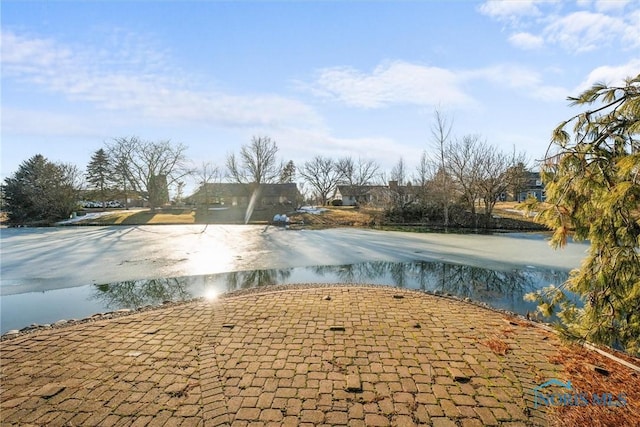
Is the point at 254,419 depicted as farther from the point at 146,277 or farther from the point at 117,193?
the point at 117,193

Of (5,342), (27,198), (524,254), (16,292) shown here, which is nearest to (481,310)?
(5,342)

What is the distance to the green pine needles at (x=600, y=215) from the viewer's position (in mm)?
2666

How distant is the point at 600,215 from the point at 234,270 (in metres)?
8.55

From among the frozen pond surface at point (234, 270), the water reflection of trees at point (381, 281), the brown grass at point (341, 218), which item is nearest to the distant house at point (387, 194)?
the brown grass at point (341, 218)

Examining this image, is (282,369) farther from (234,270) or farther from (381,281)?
(234,270)

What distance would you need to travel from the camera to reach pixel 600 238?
290 centimetres

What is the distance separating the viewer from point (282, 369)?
3070 mm

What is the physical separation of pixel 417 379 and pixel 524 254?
11.0 m

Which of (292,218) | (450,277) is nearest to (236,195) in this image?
(292,218)

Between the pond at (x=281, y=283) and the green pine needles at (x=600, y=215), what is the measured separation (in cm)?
275

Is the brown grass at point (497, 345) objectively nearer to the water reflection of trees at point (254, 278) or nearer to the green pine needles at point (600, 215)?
the green pine needles at point (600, 215)

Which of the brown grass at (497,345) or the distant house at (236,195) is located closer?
the brown grass at (497,345)

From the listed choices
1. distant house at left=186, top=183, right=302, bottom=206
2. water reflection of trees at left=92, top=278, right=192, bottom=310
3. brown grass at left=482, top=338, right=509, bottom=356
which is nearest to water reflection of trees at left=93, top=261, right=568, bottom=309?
water reflection of trees at left=92, top=278, right=192, bottom=310

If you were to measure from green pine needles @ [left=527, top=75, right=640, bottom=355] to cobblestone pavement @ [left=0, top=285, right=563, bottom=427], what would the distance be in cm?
75
